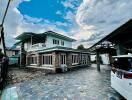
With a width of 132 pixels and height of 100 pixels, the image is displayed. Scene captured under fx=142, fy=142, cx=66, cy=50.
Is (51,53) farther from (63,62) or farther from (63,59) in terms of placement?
(63,62)

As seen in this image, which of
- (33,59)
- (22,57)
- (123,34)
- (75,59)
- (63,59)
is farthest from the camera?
(22,57)

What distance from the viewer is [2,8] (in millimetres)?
10742

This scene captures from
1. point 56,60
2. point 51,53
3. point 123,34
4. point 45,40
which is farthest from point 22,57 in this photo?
point 123,34

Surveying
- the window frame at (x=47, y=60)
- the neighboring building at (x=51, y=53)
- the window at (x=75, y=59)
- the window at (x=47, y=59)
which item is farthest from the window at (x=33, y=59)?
the window at (x=75, y=59)

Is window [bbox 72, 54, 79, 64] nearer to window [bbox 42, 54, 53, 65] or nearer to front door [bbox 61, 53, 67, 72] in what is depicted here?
front door [bbox 61, 53, 67, 72]

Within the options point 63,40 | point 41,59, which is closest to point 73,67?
point 41,59

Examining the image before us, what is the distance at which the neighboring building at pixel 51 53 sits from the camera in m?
19.9

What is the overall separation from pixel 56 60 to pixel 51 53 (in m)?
1.66

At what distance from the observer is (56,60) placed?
1952 centimetres

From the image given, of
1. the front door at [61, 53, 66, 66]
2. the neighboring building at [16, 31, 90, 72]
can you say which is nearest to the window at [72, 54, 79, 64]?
the neighboring building at [16, 31, 90, 72]

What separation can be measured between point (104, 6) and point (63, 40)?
15.5 metres

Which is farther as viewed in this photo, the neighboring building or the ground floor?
the neighboring building

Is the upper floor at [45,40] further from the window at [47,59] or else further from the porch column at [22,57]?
the window at [47,59]

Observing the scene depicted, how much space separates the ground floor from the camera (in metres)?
19.8
